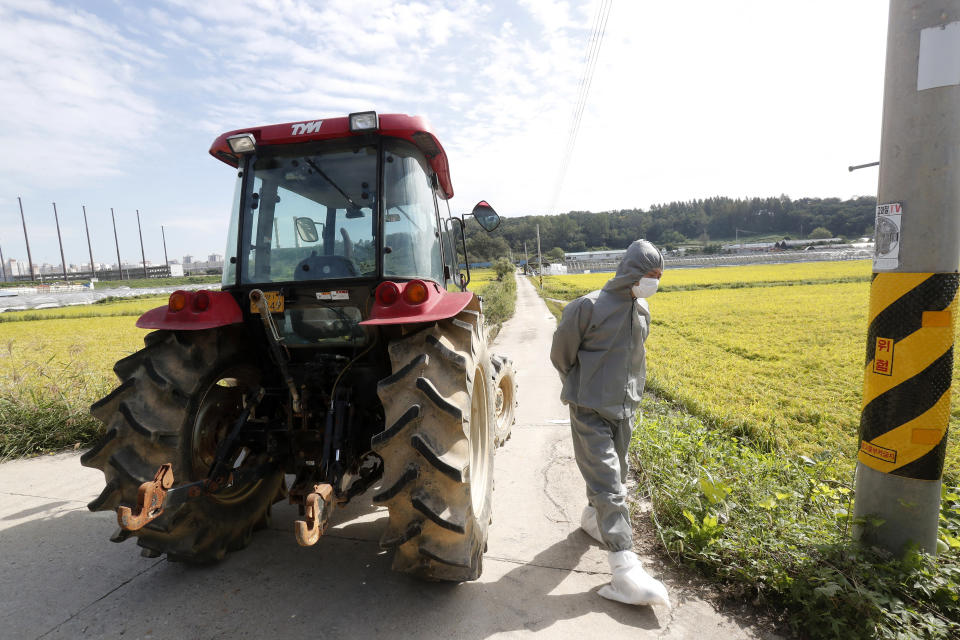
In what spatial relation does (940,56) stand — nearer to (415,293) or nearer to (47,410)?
(415,293)

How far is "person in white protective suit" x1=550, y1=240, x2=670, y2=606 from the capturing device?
97.9 inches

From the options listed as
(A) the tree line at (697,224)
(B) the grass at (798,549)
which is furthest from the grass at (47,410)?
(A) the tree line at (697,224)

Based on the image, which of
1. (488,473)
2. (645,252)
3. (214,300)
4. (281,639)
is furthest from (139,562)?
(645,252)

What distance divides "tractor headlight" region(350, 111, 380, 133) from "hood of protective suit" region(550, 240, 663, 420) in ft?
4.89

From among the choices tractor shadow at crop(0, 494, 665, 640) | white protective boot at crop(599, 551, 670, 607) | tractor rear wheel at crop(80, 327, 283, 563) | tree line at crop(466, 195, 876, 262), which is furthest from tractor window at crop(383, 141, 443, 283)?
tree line at crop(466, 195, 876, 262)

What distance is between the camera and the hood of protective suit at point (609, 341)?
102 inches

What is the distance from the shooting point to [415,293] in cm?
230

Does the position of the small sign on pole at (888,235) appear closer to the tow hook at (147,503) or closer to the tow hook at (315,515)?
the tow hook at (315,515)

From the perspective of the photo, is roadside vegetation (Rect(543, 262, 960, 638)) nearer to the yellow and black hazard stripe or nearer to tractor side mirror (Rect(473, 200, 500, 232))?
the yellow and black hazard stripe

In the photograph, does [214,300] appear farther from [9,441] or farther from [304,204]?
[9,441]

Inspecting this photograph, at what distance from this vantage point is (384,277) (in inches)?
103

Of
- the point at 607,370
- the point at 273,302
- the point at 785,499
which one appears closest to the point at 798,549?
the point at 785,499

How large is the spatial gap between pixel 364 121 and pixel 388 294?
1.00 metres

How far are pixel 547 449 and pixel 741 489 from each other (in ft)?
5.68
